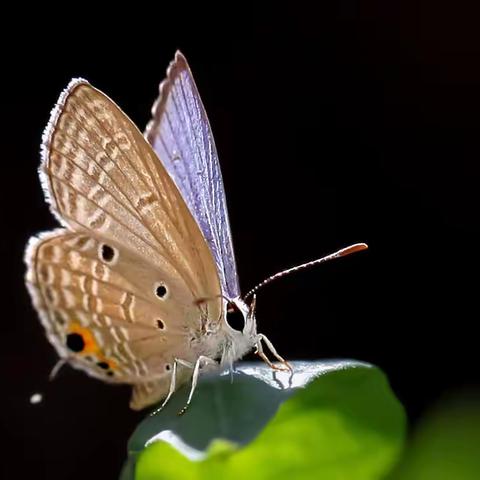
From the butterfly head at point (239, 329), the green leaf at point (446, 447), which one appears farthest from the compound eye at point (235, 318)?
the green leaf at point (446, 447)

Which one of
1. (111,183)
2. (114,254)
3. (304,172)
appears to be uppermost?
(111,183)

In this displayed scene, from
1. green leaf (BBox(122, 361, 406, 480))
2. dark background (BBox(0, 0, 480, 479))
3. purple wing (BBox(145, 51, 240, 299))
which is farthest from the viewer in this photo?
dark background (BBox(0, 0, 480, 479))

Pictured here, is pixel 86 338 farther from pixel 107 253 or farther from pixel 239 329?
pixel 239 329

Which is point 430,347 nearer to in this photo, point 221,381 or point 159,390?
point 159,390

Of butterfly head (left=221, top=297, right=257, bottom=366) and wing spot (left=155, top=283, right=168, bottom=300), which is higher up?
wing spot (left=155, top=283, right=168, bottom=300)

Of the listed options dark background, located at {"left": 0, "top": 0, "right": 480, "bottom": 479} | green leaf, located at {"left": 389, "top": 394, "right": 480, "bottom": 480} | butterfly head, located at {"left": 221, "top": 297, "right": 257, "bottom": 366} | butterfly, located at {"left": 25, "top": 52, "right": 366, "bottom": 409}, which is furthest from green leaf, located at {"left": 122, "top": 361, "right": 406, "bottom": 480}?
dark background, located at {"left": 0, "top": 0, "right": 480, "bottom": 479}

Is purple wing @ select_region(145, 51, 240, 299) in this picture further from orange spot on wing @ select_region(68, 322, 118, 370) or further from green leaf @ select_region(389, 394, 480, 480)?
green leaf @ select_region(389, 394, 480, 480)

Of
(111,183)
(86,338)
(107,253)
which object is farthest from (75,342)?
(111,183)
